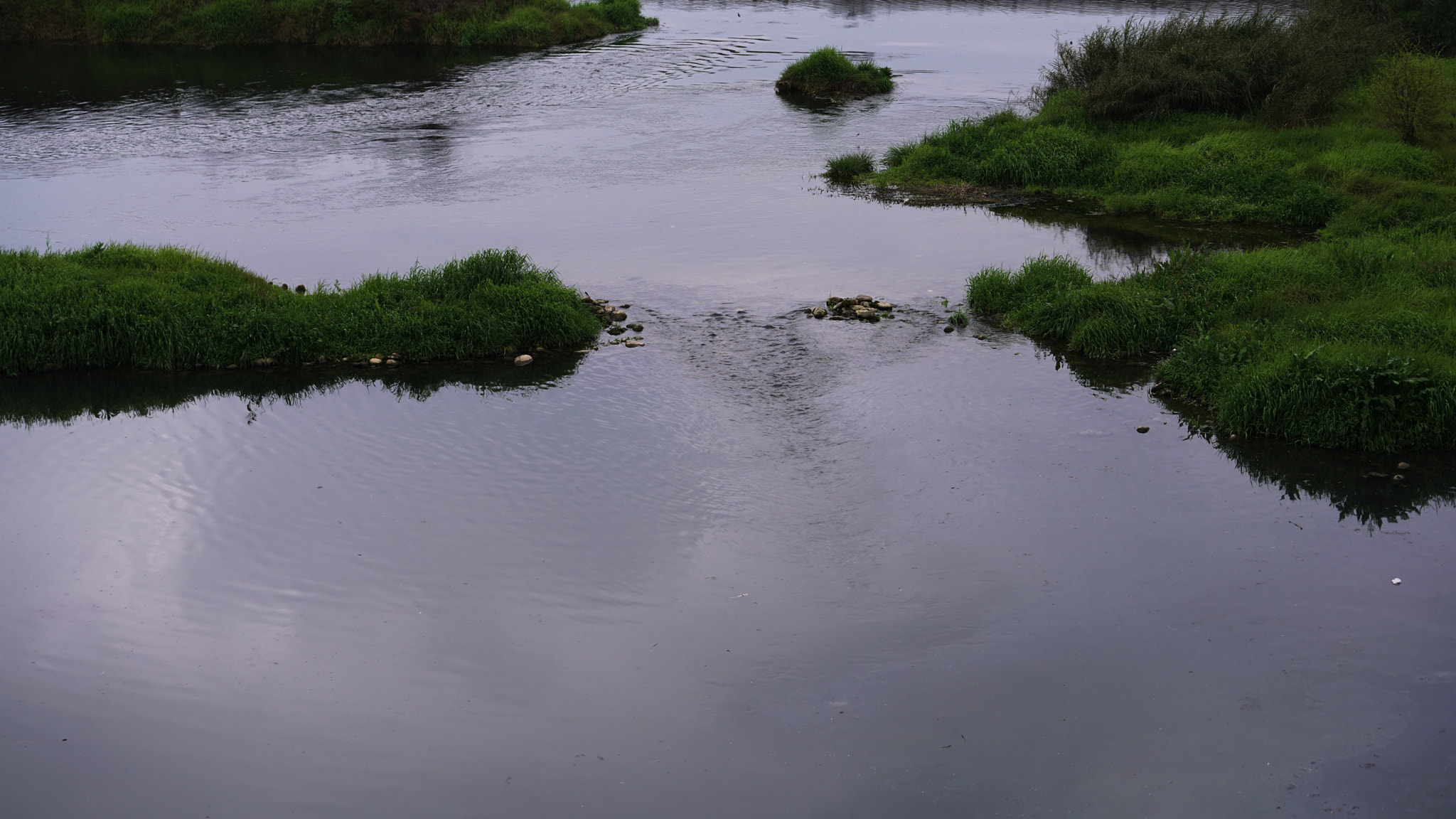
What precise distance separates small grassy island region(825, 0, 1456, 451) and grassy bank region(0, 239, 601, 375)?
6.43 metres

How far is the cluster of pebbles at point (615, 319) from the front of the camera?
14641 mm

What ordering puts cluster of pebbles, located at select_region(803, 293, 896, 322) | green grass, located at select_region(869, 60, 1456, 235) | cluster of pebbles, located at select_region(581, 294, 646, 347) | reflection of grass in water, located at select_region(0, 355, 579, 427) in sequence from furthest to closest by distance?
1. green grass, located at select_region(869, 60, 1456, 235)
2. cluster of pebbles, located at select_region(803, 293, 896, 322)
3. cluster of pebbles, located at select_region(581, 294, 646, 347)
4. reflection of grass in water, located at select_region(0, 355, 579, 427)

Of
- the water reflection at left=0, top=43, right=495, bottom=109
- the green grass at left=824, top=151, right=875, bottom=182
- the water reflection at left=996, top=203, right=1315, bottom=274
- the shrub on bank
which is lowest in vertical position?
the water reflection at left=996, top=203, right=1315, bottom=274

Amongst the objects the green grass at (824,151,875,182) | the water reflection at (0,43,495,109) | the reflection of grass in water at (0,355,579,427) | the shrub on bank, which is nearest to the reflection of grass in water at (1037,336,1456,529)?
the reflection of grass in water at (0,355,579,427)

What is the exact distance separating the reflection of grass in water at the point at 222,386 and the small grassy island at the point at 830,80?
857 inches

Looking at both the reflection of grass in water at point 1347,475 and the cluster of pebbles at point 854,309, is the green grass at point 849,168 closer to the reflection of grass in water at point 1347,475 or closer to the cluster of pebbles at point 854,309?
the cluster of pebbles at point 854,309

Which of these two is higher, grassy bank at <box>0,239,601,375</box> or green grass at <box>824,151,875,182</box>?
green grass at <box>824,151,875,182</box>

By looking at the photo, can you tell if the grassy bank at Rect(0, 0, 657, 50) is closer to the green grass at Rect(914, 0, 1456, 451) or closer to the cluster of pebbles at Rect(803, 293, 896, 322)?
the green grass at Rect(914, 0, 1456, 451)

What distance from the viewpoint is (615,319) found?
15.3 meters

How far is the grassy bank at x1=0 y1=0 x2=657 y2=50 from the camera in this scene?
144 ft

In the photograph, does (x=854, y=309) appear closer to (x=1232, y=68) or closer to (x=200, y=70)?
(x=1232, y=68)

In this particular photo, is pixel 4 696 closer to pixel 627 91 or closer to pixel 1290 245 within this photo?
pixel 1290 245

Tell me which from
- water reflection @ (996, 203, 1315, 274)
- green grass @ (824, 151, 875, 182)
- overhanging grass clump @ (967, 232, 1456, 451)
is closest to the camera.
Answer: overhanging grass clump @ (967, 232, 1456, 451)

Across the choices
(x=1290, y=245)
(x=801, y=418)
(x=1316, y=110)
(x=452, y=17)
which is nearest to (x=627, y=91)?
(x=452, y=17)
